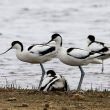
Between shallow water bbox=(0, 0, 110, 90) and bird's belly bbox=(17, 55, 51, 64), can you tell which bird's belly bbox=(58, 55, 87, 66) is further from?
shallow water bbox=(0, 0, 110, 90)

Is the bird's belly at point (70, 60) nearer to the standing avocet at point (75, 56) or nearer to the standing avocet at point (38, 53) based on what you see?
the standing avocet at point (75, 56)

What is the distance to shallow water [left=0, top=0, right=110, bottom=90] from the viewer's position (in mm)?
13781

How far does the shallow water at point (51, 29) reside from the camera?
13781mm

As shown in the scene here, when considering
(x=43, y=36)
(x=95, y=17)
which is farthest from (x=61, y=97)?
(x=95, y=17)

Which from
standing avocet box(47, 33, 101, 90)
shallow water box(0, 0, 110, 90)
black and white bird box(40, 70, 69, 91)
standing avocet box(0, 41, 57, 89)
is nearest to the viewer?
black and white bird box(40, 70, 69, 91)

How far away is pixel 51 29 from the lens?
69.9ft

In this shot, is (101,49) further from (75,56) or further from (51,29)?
(51,29)

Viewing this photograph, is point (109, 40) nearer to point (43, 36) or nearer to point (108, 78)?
point (43, 36)

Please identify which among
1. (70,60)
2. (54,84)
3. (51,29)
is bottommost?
(54,84)

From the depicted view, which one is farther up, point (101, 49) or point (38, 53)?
point (101, 49)

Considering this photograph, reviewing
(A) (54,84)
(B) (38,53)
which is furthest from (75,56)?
(A) (54,84)

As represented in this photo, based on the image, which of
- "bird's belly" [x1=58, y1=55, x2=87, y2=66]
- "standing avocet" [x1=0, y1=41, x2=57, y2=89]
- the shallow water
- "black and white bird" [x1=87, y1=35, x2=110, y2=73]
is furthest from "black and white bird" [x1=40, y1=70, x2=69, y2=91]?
"black and white bird" [x1=87, y1=35, x2=110, y2=73]

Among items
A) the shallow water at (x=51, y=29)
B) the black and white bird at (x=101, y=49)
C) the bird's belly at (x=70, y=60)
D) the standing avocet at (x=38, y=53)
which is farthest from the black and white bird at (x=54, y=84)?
the black and white bird at (x=101, y=49)

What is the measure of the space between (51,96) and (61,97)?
0.64 ft
